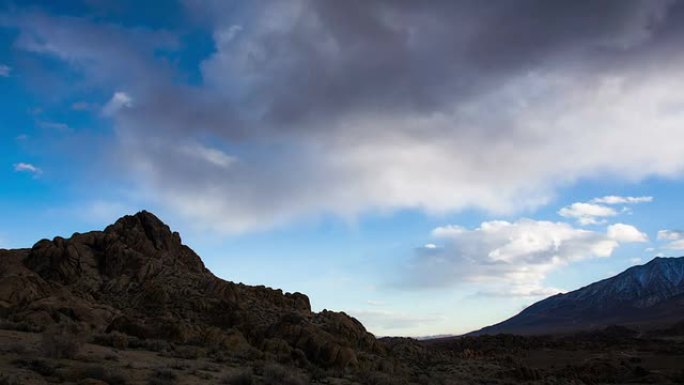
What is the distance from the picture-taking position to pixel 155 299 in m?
49.7

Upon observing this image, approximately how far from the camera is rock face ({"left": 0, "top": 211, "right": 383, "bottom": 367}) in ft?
115

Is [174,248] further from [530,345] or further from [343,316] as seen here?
[530,345]

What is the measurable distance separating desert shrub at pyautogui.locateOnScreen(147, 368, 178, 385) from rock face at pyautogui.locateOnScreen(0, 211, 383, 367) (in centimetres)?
1481

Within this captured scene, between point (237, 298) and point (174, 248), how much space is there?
1585 cm

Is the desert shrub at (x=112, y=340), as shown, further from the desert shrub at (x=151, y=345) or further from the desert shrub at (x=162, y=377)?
the desert shrub at (x=162, y=377)

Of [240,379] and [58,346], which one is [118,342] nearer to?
[58,346]

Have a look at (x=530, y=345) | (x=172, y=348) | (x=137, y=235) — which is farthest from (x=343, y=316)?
(x=530, y=345)

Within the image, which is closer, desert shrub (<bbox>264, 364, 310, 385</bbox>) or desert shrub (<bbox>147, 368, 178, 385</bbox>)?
desert shrub (<bbox>147, 368, 178, 385</bbox>)

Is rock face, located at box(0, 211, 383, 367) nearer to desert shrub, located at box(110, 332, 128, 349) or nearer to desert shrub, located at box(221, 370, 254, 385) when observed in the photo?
desert shrub, located at box(110, 332, 128, 349)

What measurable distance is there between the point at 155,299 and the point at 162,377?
34.9m

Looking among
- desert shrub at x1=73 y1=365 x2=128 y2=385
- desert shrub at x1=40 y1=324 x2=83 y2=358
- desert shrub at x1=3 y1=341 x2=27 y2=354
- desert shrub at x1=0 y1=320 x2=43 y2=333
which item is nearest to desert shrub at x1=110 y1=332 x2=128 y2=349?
desert shrub at x1=0 y1=320 x2=43 y2=333

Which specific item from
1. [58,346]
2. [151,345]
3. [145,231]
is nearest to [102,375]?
[58,346]

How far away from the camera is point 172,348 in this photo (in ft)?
88.4

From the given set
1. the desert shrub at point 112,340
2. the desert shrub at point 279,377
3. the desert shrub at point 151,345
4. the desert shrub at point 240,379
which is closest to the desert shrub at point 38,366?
the desert shrub at point 240,379
